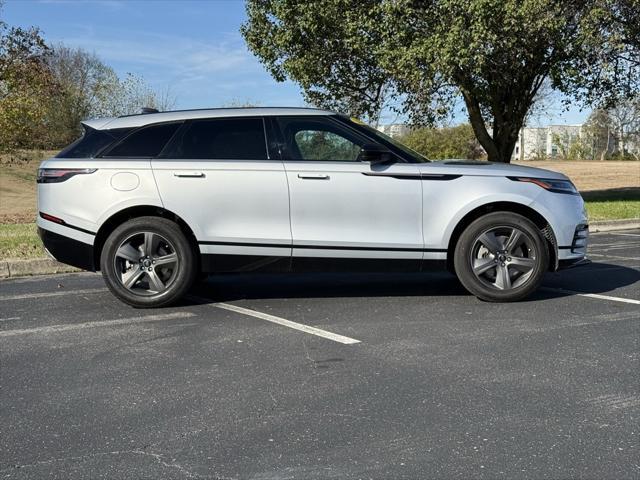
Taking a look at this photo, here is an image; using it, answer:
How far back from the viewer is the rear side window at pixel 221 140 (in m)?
6.56

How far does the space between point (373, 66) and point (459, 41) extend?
513cm

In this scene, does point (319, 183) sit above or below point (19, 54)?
below

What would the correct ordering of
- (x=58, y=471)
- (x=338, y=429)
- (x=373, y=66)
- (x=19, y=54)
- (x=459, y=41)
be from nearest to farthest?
(x=58, y=471)
(x=338, y=429)
(x=459, y=41)
(x=373, y=66)
(x=19, y=54)

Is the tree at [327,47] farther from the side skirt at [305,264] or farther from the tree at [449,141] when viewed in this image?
the tree at [449,141]

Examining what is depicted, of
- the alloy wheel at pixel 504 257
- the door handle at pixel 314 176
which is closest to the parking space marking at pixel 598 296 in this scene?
the alloy wheel at pixel 504 257

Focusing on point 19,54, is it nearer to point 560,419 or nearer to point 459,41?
point 459,41

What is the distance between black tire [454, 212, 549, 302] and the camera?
6.47m

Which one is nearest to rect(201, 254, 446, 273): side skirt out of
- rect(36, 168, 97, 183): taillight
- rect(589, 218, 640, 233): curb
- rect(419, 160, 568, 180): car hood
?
rect(419, 160, 568, 180): car hood

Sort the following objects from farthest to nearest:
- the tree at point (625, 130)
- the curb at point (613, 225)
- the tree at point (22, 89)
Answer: the tree at point (625, 130)
the tree at point (22, 89)
the curb at point (613, 225)

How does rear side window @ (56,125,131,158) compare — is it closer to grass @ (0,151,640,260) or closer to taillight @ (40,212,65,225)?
taillight @ (40,212,65,225)

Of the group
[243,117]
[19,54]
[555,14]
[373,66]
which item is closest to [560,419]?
[243,117]

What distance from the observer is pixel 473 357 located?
4812 millimetres

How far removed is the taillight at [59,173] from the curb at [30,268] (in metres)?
2.59

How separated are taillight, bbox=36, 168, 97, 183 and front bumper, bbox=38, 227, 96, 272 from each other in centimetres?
50
